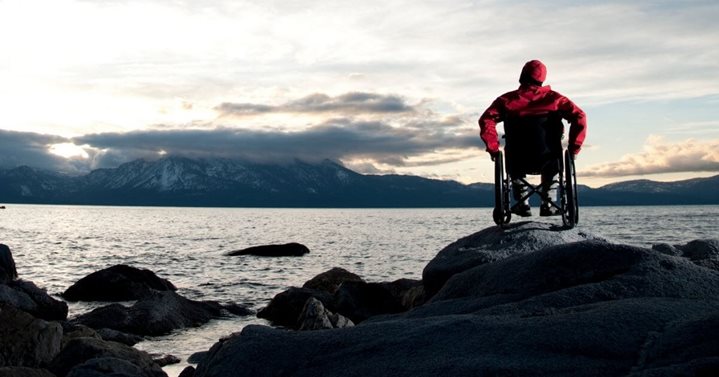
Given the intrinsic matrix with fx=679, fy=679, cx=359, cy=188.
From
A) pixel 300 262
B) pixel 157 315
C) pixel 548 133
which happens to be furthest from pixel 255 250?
pixel 548 133

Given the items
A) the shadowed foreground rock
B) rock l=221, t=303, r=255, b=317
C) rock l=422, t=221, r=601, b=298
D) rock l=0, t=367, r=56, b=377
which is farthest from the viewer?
rock l=221, t=303, r=255, b=317

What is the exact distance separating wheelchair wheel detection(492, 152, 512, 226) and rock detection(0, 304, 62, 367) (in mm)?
8344

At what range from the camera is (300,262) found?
45250 millimetres

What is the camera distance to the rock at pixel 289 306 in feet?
64.7

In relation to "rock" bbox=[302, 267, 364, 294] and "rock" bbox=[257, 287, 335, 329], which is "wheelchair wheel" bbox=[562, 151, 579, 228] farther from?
"rock" bbox=[302, 267, 364, 294]

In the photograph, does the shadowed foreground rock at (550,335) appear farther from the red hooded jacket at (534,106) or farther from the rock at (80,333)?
the rock at (80,333)

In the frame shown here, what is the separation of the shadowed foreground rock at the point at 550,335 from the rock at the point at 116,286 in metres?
20.7

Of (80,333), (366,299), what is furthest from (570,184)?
(80,333)

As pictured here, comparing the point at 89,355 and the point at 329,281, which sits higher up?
the point at 89,355

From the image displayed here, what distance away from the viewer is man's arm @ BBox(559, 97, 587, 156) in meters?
11.3

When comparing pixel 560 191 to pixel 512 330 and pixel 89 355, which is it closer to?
pixel 512 330

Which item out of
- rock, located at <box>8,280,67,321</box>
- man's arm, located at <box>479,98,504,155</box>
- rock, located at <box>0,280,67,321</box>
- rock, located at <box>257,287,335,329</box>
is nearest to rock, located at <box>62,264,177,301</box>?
rock, located at <box>0,280,67,321</box>

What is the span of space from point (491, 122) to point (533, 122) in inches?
27.3

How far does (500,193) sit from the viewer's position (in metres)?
11.6
